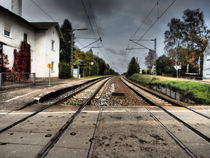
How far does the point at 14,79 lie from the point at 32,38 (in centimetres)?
1112

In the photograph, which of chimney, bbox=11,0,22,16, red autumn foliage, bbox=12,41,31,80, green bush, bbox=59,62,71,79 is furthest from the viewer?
green bush, bbox=59,62,71,79

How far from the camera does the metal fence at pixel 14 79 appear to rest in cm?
793

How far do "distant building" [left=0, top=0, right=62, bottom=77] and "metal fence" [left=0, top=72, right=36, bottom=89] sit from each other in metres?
5.06

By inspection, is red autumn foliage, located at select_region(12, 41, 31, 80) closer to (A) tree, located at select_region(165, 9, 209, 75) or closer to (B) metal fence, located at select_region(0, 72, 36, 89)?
(B) metal fence, located at select_region(0, 72, 36, 89)

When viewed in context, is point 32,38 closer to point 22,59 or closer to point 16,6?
point 16,6

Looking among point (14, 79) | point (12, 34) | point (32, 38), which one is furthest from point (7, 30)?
point (14, 79)

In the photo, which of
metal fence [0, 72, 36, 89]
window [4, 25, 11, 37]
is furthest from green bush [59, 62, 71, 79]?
metal fence [0, 72, 36, 89]

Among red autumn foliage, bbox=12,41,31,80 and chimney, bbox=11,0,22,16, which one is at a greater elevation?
chimney, bbox=11,0,22,16

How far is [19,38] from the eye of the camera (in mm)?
14758

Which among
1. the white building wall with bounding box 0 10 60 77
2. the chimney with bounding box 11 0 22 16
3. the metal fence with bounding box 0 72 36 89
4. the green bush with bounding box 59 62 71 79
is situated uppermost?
the chimney with bounding box 11 0 22 16

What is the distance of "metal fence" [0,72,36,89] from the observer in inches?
312

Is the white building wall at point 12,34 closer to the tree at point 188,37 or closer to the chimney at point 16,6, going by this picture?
the chimney at point 16,6

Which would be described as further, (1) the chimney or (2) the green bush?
(2) the green bush

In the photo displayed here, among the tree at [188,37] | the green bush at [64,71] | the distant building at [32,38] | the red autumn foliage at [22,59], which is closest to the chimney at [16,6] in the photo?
the distant building at [32,38]
